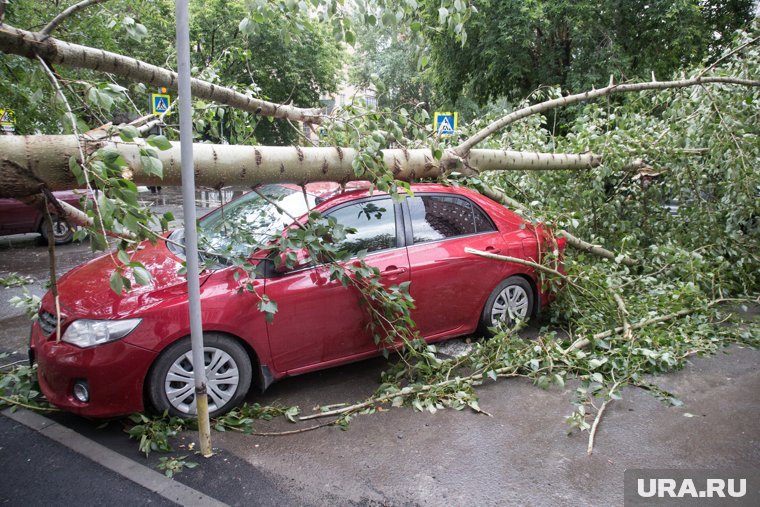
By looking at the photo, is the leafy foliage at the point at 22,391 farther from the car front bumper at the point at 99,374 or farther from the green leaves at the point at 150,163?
the green leaves at the point at 150,163

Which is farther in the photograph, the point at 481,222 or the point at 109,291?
the point at 481,222

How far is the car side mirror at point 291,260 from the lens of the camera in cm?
388

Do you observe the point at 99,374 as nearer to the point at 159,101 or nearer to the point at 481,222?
the point at 481,222

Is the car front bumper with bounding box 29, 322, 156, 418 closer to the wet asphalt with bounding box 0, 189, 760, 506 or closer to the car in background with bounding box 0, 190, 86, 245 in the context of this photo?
the wet asphalt with bounding box 0, 189, 760, 506

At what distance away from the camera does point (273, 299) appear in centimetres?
390

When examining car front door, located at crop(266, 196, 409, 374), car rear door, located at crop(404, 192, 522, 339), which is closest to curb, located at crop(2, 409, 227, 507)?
car front door, located at crop(266, 196, 409, 374)

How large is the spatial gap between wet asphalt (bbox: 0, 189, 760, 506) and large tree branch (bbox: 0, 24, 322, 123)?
2.36 meters

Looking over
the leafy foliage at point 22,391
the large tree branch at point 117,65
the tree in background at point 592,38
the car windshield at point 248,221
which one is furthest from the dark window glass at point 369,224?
the tree in background at point 592,38

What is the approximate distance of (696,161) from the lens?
6746mm

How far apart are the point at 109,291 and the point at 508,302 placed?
3.44 m

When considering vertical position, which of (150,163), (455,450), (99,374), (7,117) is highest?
(7,117)

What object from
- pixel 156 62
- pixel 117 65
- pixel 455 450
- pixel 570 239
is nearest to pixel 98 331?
pixel 117 65

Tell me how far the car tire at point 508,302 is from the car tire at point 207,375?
7.40 feet

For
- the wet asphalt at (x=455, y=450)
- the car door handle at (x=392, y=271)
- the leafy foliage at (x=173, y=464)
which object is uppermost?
the car door handle at (x=392, y=271)
